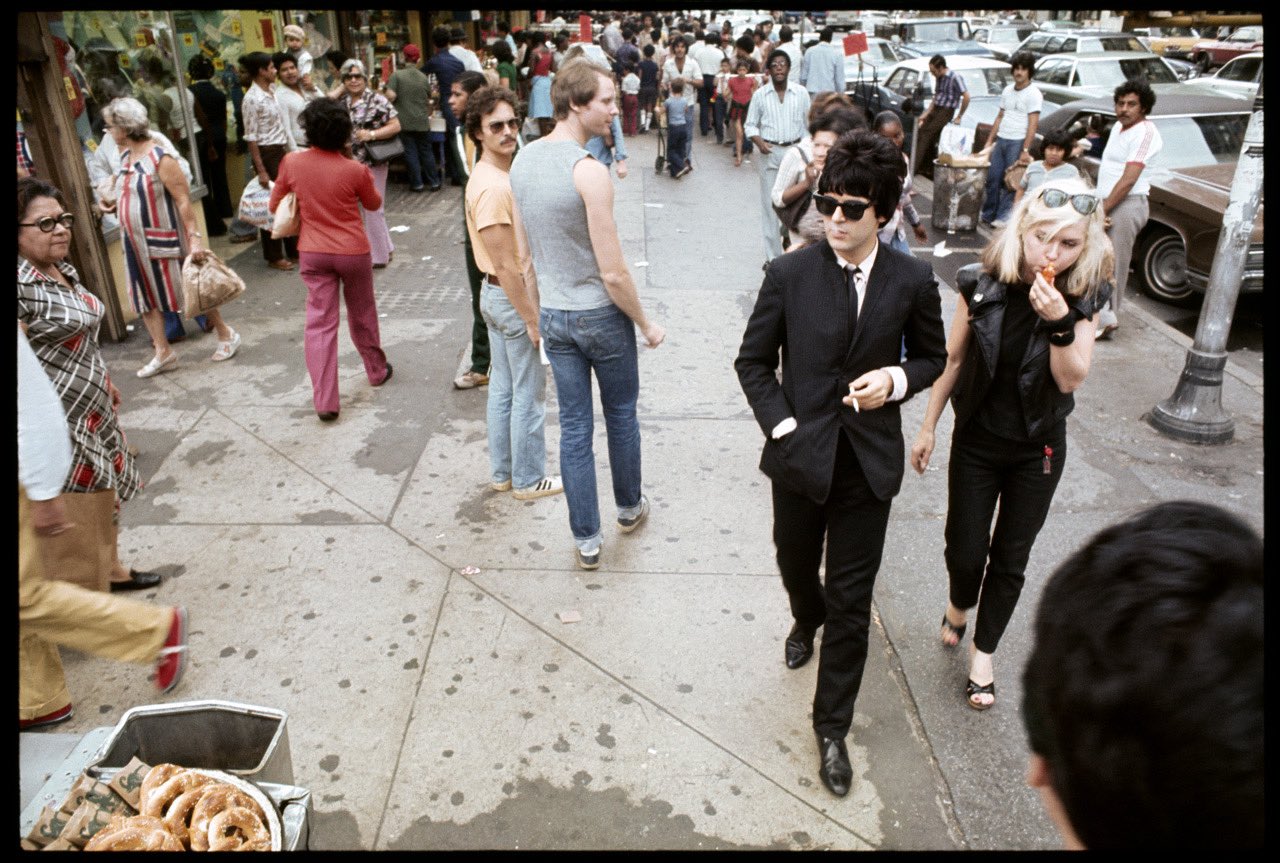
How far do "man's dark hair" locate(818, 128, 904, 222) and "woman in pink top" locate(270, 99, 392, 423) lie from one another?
12.0 ft

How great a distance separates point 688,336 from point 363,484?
3180mm

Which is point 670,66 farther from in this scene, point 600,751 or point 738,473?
point 600,751

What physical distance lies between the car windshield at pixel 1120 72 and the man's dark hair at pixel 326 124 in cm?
1325

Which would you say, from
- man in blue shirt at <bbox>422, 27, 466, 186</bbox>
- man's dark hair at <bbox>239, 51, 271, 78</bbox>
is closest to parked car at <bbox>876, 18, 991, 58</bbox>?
man in blue shirt at <bbox>422, 27, 466, 186</bbox>

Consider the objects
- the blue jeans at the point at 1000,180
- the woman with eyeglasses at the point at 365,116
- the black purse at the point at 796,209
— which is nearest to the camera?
the black purse at the point at 796,209

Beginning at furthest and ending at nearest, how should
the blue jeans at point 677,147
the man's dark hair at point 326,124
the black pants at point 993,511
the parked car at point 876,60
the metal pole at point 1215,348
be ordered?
the parked car at point 876,60 → the blue jeans at point 677,147 → the metal pole at point 1215,348 → the man's dark hair at point 326,124 → the black pants at point 993,511

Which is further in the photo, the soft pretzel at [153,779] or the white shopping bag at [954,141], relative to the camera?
the white shopping bag at [954,141]

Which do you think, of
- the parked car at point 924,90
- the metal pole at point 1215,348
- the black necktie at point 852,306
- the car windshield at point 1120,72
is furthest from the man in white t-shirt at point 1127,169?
the car windshield at point 1120,72

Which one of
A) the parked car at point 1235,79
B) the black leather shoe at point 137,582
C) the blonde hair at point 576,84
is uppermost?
the blonde hair at point 576,84

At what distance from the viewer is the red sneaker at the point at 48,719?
330 cm

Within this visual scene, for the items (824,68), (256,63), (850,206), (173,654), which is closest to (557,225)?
(850,206)

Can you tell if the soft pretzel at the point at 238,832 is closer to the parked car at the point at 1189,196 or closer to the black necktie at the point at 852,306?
the black necktie at the point at 852,306

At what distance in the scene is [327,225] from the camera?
A: 5.61 meters

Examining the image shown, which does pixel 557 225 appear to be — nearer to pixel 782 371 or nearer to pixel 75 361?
pixel 782 371
